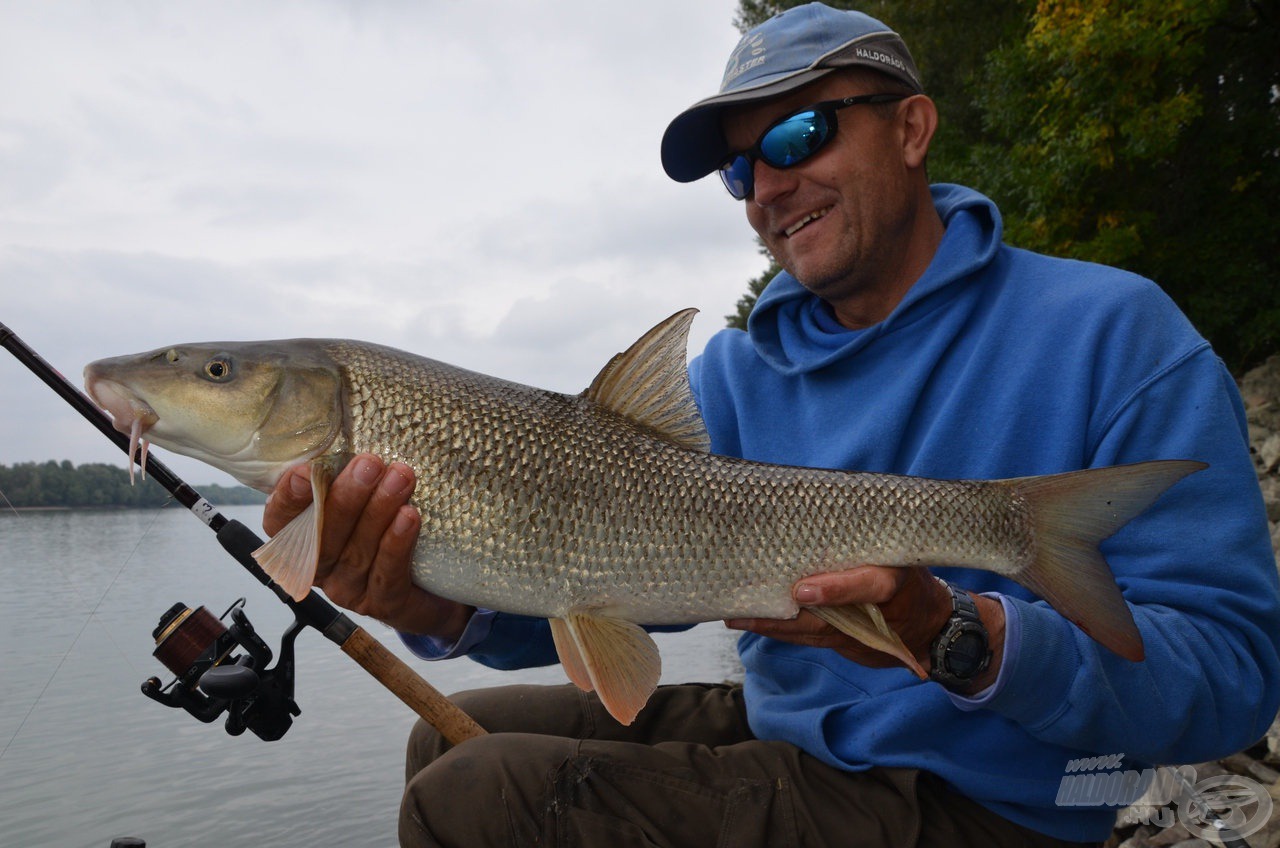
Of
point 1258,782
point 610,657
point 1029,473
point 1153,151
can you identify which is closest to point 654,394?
point 610,657

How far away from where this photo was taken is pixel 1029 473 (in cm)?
251

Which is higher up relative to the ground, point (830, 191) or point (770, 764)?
point (830, 191)

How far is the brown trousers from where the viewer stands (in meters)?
2.31

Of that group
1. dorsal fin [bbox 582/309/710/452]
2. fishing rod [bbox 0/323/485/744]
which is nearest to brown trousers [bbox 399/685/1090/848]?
fishing rod [bbox 0/323/485/744]

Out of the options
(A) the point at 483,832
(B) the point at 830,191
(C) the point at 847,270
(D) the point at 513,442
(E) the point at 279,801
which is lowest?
(E) the point at 279,801

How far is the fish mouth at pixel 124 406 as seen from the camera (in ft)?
7.37

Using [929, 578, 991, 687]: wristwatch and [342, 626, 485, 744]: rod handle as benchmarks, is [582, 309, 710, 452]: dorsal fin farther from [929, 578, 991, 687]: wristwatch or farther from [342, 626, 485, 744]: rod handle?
[342, 626, 485, 744]: rod handle

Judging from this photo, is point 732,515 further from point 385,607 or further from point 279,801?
point 279,801

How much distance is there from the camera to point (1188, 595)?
212 cm

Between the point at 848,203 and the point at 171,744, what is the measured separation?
757cm

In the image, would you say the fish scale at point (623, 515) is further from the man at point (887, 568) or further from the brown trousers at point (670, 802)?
the brown trousers at point (670, 802)

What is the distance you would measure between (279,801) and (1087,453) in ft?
20.4

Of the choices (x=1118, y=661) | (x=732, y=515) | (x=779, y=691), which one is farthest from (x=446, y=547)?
(x=1118, y=661)

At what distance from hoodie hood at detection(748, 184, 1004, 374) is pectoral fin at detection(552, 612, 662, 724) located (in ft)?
3.92
